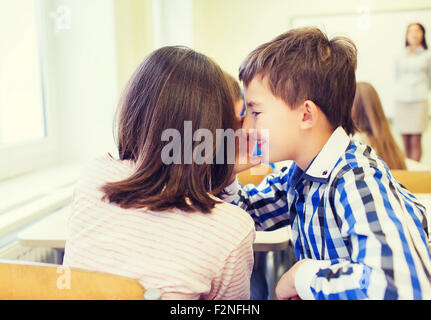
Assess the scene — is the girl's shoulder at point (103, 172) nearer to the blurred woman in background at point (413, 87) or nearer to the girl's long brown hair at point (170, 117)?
the girl's long brown hair at point (170, 117)

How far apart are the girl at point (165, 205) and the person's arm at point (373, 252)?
14 cm

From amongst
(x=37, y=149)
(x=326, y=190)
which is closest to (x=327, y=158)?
(x=326, y=190)

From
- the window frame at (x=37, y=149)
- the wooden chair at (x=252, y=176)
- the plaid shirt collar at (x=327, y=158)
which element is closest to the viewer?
the plaid shirt collar at (x=327, y=158)

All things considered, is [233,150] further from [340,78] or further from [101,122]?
[101,122]

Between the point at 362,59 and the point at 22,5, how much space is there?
3370mm

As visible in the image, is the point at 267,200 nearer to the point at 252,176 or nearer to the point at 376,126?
the point at 252,176

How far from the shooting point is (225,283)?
2.29ft

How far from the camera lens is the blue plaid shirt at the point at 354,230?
0.57 m

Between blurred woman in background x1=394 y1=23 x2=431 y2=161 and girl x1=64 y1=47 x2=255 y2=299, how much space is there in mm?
3446

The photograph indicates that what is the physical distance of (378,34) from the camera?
403 centimetres

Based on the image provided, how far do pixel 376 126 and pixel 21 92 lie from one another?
159 centimetres

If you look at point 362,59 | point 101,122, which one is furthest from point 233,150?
point 362,59

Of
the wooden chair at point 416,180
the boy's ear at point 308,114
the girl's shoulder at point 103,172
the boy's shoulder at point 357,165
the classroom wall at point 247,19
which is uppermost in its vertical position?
the classroom wall at point 247,19

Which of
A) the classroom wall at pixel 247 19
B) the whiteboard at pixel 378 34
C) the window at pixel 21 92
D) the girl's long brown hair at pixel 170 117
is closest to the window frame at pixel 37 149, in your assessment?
the window at pixel 21 92
